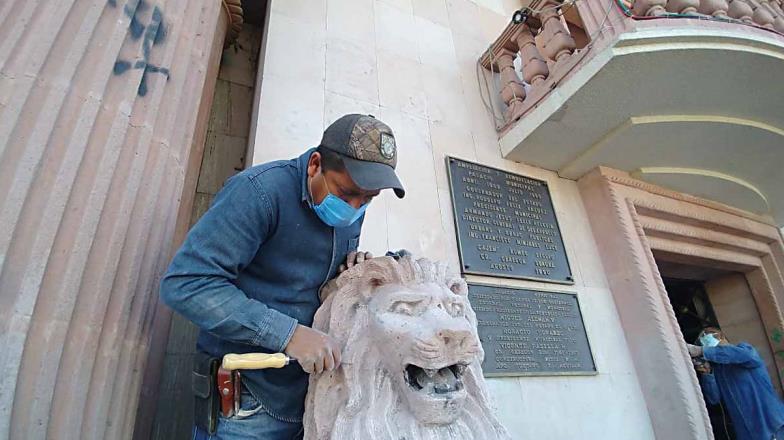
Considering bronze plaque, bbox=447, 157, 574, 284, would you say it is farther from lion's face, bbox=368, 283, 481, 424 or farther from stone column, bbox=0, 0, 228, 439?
stone column, bbox=0, 0, 228, 439

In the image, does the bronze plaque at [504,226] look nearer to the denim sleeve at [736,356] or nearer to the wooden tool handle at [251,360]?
the denim sleeve at [736,356]

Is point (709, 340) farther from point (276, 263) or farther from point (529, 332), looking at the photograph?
point (276, 263)

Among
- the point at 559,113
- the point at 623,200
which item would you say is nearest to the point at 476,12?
the point at 559,113

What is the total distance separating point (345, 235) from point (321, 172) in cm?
31

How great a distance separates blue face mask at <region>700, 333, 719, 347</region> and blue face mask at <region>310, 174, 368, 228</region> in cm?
413

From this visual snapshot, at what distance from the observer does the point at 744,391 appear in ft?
11.0

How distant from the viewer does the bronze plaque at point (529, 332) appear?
2701mm

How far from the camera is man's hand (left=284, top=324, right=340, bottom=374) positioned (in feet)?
3.79

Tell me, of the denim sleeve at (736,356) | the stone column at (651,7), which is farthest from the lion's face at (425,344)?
the denim sleeve at (736,356)

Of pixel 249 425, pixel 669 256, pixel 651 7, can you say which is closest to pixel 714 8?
pixel 651 7

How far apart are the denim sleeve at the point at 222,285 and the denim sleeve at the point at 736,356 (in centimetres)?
390

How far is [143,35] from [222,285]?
1.24 m

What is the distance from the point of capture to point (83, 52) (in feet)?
4.71

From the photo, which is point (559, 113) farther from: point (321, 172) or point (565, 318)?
point (321, 172)
